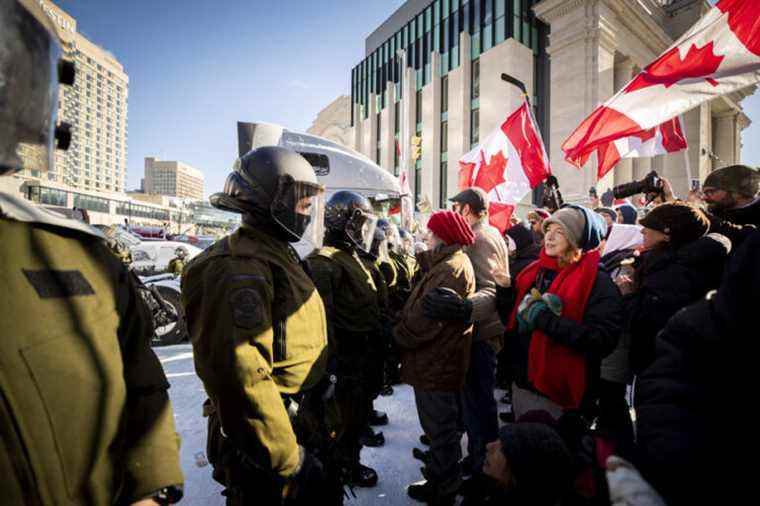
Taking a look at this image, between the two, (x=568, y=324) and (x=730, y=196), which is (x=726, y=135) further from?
(x=568, y=324)

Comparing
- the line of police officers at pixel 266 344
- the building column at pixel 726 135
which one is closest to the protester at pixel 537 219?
the line of police officers at pixel 266 344

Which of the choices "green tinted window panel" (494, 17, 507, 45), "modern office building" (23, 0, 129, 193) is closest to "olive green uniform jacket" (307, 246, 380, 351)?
"green tinted window panel" (494, 17, 507, 45)

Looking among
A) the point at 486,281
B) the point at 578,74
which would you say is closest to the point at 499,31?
the point at 578,74

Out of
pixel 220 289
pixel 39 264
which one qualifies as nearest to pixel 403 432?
pixel 220 289

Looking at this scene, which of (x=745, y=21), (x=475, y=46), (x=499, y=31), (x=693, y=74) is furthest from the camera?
(x=475, y=46)

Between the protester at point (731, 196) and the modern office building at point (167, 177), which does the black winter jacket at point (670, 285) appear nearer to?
the protester at point (731, 196)

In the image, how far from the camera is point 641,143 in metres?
5.59

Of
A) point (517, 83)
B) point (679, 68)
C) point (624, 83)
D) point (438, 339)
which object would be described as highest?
point (624, 83)

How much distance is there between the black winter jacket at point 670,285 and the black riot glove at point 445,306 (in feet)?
3.58

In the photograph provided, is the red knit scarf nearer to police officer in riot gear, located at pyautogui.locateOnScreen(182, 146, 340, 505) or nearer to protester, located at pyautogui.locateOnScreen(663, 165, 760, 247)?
protester, located at pyautogui.locateOnScreen(663, 165, 760, 247)

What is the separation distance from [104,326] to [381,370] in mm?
2336

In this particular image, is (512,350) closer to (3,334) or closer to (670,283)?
(670,283)

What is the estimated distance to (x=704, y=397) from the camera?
0.85m

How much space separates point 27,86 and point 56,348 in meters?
0.62
